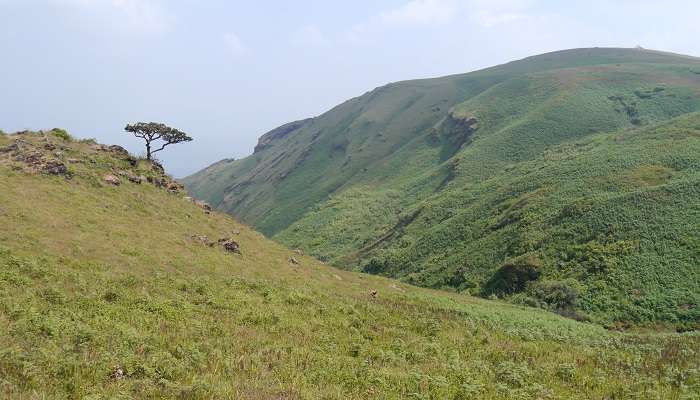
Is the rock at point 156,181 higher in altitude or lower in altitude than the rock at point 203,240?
higher

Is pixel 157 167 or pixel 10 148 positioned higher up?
pixel 10 148

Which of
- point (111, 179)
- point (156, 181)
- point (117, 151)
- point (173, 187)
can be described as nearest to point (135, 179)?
point (156, 181)

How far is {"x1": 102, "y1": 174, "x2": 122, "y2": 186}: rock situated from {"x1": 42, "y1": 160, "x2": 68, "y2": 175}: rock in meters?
3.21

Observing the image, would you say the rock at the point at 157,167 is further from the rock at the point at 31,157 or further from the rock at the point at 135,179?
the rock at the point at 31,157

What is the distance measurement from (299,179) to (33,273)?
17413cm

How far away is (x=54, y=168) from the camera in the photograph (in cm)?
3828

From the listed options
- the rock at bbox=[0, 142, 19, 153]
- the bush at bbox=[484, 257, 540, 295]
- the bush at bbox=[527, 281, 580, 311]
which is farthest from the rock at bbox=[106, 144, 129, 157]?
the bush at bbox=[527, 281, 580, 311]

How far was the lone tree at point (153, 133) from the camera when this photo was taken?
51812 mm

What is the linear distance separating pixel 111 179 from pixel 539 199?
62.5 meters

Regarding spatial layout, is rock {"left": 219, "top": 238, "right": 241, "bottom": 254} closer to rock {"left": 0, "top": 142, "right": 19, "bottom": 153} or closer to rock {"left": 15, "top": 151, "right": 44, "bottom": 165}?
rock {"left": 15, "top": 151, "right": 44, "bottom": 165}

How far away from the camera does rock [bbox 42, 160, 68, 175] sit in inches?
1491

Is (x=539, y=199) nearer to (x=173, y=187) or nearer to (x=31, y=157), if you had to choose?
(x=173, y=187)

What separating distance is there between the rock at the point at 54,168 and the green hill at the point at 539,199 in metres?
48.7

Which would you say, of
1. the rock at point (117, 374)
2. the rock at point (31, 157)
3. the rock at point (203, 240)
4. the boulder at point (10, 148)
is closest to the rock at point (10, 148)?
the boulder at point (10, 148)
